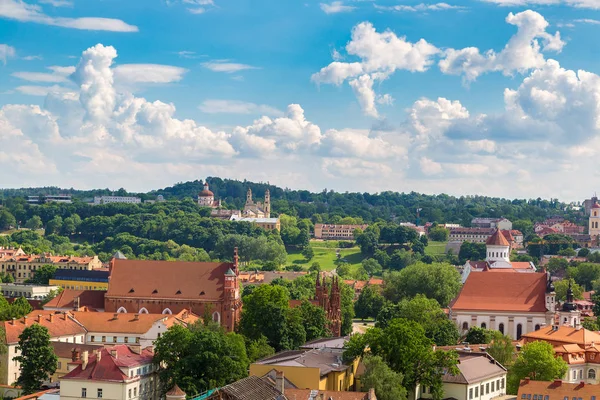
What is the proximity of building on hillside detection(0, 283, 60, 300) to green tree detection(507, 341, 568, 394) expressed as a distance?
6759cm

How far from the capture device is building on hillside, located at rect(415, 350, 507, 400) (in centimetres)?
6712

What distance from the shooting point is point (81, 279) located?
129m

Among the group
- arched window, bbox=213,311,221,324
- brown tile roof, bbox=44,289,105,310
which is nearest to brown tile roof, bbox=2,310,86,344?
brown tile roof, bbox=44,289,105,310

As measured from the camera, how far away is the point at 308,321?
287 ft

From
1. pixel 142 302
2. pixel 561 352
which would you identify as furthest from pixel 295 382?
pixel 142 302

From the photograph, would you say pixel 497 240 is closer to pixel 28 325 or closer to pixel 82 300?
pixel 82 300

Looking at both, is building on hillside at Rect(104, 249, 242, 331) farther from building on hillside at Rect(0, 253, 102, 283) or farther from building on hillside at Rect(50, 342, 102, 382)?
building on hillside at Rect(0, 253, 102, 283)

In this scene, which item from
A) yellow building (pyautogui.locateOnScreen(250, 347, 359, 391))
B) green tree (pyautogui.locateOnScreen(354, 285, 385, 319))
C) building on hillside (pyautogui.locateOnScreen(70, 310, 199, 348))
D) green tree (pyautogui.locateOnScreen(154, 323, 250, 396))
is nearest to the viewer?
yellow building (pyautogui.locateOnScreen(250, 347, 359, 391))

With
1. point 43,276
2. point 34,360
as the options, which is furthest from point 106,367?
point 43,276

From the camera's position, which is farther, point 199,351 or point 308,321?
point 308,321

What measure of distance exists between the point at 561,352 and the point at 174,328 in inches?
1127

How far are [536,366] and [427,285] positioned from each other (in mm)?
46935

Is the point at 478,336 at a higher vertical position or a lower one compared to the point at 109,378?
higher

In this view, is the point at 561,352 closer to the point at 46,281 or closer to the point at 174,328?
the point at 174,328
